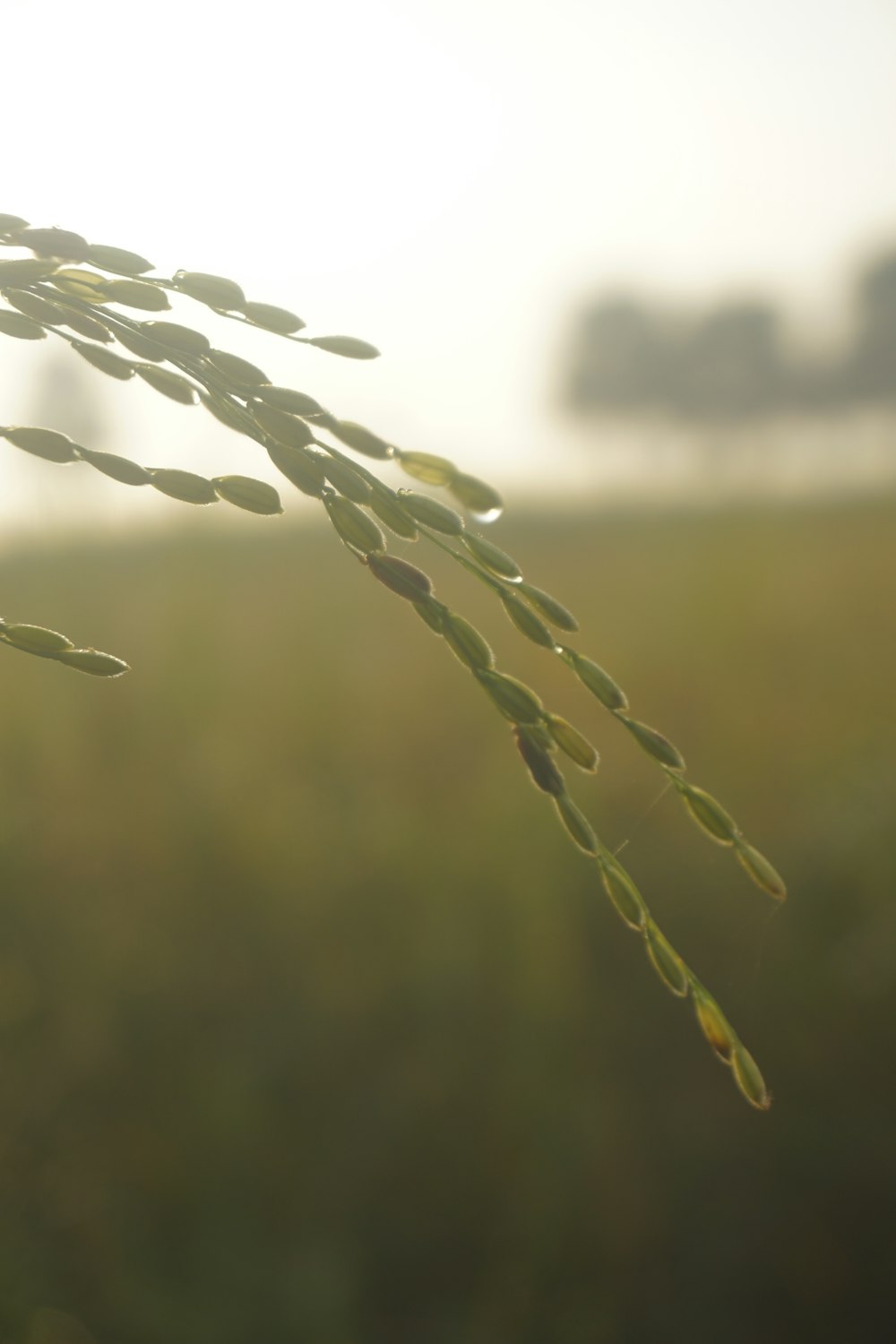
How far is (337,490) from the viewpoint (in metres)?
0.49

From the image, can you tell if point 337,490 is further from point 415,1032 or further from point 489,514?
point 415,1032

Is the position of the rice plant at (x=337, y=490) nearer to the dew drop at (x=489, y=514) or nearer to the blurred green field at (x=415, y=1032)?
the dew drop at (x=489, y=514)

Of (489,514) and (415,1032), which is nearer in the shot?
(489,514)

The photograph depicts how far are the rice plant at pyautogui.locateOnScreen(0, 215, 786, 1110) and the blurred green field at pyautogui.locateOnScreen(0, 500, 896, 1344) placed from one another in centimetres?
136

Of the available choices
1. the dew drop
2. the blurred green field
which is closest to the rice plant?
the dew drop

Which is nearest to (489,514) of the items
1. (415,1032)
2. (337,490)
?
(337,490)

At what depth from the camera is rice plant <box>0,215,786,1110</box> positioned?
472mm

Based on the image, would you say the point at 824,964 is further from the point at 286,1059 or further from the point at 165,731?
the point at 165,731

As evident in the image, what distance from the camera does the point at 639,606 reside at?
569cm

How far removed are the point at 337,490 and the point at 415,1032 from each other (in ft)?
7.96

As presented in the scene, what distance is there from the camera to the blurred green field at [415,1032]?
Answer: 2252mm

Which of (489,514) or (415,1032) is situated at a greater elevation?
(489,514)

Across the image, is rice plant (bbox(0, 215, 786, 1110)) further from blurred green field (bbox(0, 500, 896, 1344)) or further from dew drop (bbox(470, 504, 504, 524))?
blurred green field (bbox(0, 500, 896, 1344))

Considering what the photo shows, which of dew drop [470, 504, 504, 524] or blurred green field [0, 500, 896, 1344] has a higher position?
dew drop [470, 504, 504, 524]
